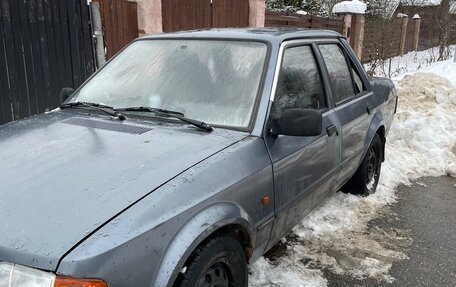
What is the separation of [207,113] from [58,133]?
909 mm

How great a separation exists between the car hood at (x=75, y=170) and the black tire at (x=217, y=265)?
0.40m

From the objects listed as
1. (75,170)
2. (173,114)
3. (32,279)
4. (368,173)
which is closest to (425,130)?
(368,173)

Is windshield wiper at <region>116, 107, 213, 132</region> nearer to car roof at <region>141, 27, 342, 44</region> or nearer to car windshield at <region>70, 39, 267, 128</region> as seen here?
car windshield at <region>70, 39, 267, 128</region>

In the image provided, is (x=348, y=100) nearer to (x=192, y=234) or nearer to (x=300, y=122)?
(x=300, y=122)

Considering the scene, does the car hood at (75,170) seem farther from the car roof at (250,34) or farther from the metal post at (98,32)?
the metal post at (98,32)

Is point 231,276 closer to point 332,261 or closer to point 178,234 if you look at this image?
point 178,234

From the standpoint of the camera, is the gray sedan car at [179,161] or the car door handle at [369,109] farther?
the car door handle at [369,109]

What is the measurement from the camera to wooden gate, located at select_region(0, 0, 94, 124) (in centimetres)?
530

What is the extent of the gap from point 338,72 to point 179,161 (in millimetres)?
2299

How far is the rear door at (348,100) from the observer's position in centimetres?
383

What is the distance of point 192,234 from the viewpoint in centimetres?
203

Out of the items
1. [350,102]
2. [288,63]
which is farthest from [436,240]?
[288,63]

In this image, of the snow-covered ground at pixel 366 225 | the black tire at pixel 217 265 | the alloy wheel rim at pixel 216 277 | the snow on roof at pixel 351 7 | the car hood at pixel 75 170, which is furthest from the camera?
the snow on roof at pixel 351 7

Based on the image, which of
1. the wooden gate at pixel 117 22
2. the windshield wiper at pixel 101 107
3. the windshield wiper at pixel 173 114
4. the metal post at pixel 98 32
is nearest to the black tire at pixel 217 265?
the windshield wiper at pixel 173 114
